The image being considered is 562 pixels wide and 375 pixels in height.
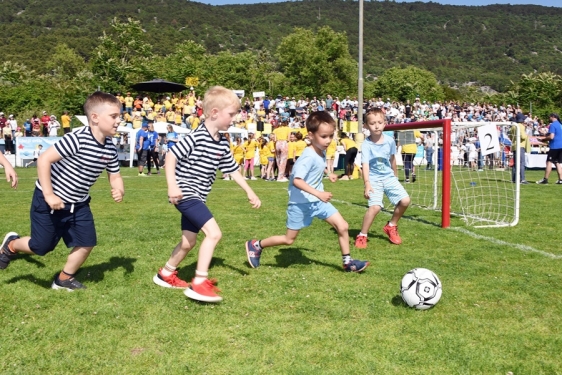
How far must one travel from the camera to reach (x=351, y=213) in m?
10.1

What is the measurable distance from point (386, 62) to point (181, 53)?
109 metres

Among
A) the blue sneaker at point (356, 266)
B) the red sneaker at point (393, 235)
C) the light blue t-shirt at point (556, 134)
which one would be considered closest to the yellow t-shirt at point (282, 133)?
the light blue t-shirt at point (556, 134)

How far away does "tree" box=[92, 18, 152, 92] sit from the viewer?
1711 inches

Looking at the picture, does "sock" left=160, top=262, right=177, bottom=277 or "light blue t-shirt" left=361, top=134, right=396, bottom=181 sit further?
"light blue t-shirt" left=361, top=134, right=396, bottom=181

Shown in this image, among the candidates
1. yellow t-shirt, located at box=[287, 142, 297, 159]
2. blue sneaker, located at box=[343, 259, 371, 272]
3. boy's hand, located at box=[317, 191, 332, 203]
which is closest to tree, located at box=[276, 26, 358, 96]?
yellow t-shirt, located at box=[287, 142, 297, 159]

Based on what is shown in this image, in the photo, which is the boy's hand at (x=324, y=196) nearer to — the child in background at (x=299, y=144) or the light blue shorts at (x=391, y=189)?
the light blue shorts at (x=391, y=189)

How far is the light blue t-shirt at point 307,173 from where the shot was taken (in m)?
5.57

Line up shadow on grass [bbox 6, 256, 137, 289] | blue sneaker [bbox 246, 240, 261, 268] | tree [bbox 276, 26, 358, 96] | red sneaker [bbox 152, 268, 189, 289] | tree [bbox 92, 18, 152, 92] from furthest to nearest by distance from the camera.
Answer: tree [bbox 276, 26, 358, 96], tree [bbox 92, 18, 152, 92], blue sneaker [bbox 246, 240, 261, 268], shadow on grass [bbox 6, 256, 137, 289], red sneaker [bbox 152, 268, 189, 289]

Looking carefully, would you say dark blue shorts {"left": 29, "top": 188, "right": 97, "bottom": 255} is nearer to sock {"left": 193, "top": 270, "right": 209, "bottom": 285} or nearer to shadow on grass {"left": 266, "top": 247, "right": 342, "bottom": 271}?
sock {"left": 193, "top": 270, "right": 209, "bottom": 285}

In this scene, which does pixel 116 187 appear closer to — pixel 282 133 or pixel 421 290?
pixel 421 290

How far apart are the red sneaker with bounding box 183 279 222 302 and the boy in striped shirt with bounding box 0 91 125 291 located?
1.05 meters

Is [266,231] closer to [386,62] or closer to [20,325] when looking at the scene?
[20,325]

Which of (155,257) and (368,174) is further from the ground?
(368,174)

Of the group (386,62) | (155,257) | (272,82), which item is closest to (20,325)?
(155,257)
